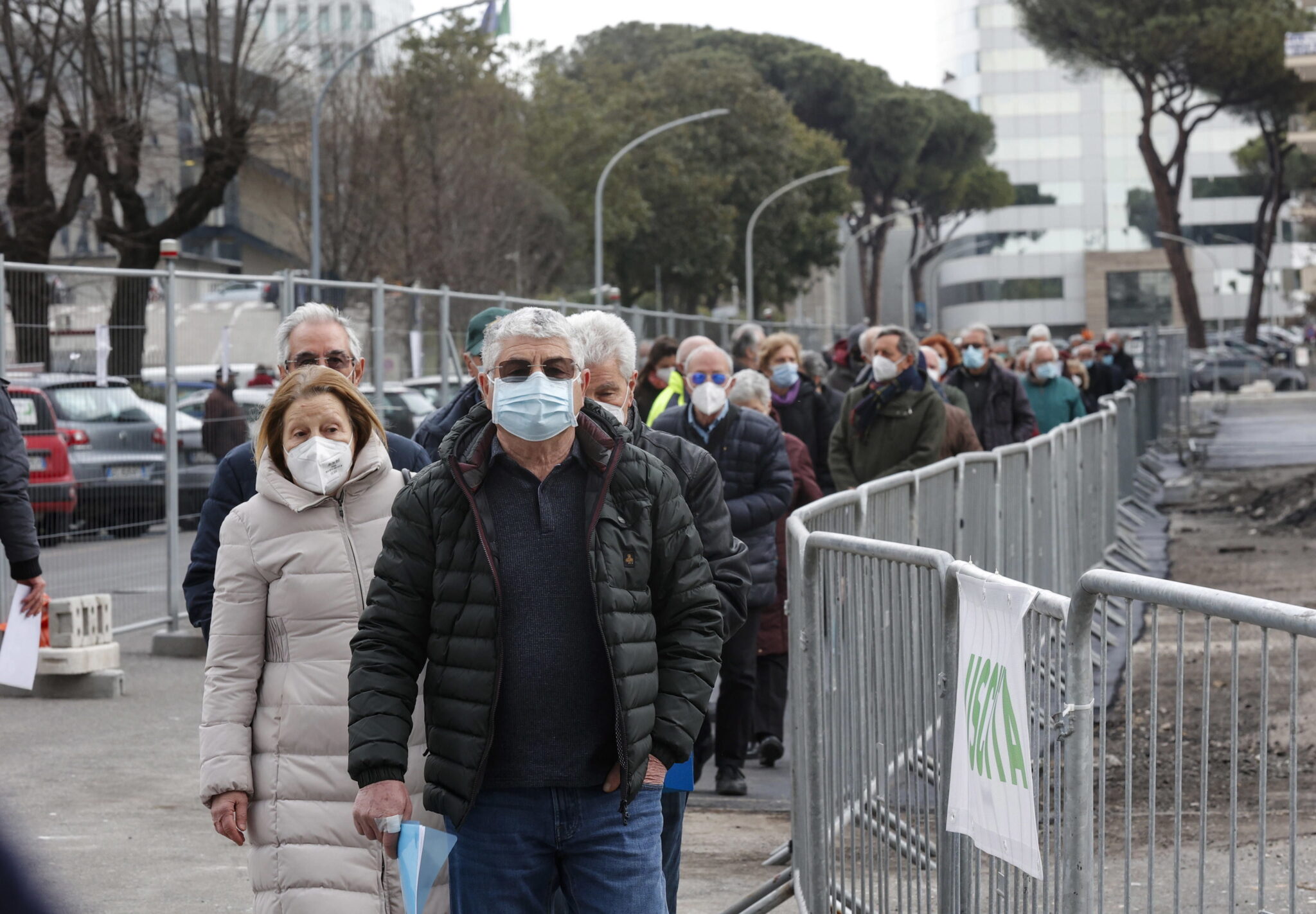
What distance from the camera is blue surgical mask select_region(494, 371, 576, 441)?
3.43 m

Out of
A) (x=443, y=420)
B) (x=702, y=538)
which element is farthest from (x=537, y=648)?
(x=443, y=420)

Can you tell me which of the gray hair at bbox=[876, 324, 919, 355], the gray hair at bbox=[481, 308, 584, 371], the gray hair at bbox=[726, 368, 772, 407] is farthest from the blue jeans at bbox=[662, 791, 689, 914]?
the gray hair at bbox=[876, 324, 919, 355]

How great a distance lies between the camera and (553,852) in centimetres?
353

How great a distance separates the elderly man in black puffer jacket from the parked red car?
431 centimetres

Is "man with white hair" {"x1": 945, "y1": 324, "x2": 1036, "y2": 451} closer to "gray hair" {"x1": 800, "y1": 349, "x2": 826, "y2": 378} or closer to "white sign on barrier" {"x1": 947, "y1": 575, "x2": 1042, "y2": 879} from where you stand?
"gray hair" {"x1": 800, "y1": 349, "x2": 826, "y2": 378}

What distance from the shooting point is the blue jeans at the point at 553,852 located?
346 cm

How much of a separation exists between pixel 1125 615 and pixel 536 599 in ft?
3.87

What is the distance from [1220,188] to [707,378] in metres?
105

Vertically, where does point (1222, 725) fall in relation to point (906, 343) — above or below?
below

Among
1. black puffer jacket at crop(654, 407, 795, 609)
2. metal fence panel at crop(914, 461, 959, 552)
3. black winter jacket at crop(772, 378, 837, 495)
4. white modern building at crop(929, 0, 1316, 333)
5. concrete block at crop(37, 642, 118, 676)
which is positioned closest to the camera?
black puffer jacket at crop(654, 407, 795, 609)

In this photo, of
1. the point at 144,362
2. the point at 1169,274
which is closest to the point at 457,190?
the point at 144,362

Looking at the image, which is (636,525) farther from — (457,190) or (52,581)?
(457,190)

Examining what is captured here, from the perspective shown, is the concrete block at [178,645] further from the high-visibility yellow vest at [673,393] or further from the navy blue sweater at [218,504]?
the navy blue sweater at [218,504]

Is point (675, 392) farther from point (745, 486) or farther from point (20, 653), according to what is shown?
point (20, 653)
